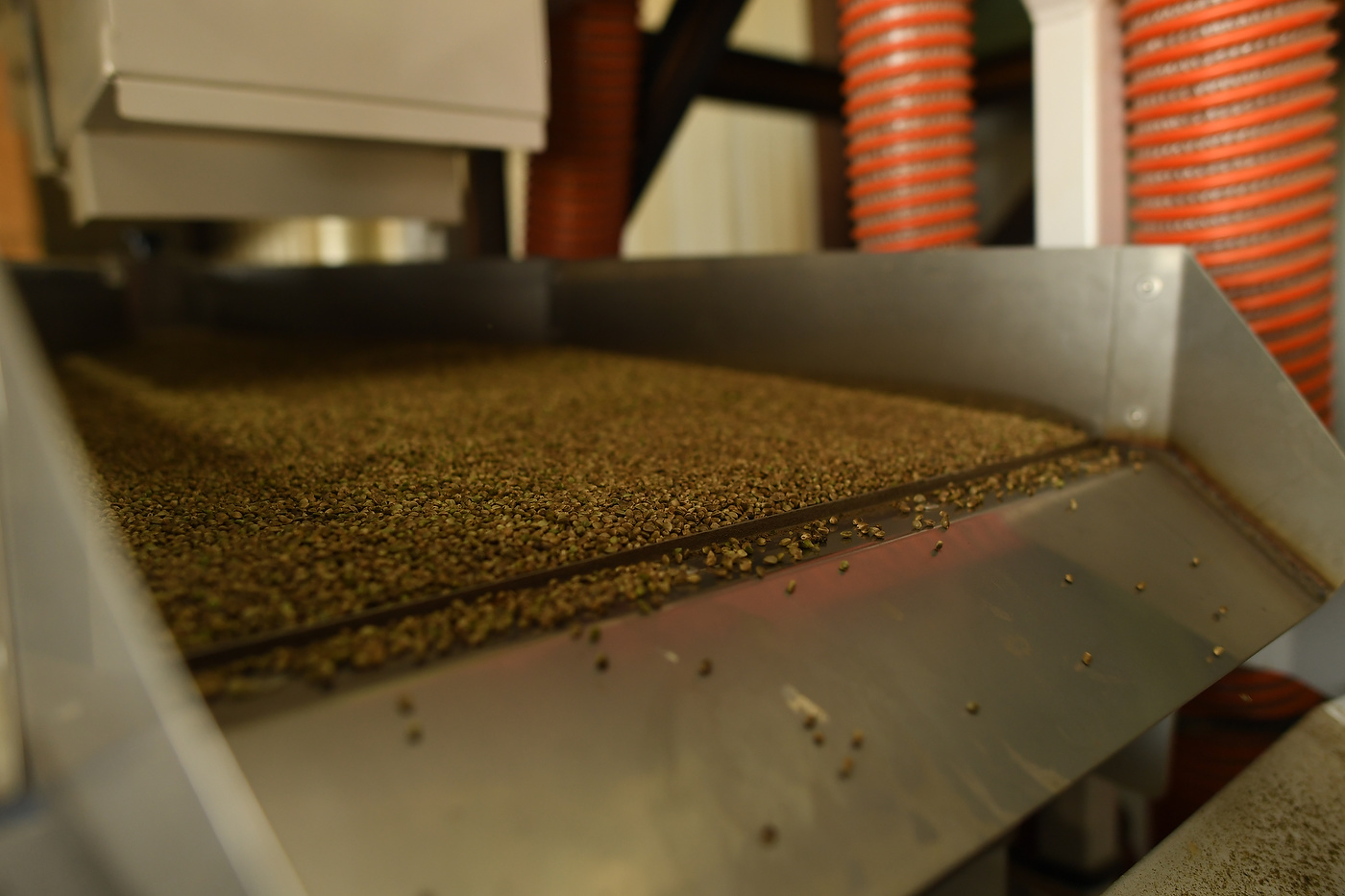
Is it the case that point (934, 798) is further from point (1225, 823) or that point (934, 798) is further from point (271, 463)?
point (271, 463)

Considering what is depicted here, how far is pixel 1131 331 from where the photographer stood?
0.75 m

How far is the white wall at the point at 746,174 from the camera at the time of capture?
336 cm

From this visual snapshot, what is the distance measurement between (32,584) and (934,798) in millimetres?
431

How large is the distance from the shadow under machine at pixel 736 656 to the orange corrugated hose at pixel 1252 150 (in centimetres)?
21

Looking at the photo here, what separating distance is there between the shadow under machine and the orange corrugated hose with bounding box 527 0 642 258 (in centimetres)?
102

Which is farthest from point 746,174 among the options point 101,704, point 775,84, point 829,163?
point 101,704

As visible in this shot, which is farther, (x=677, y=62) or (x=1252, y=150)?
(x=677, y=62)

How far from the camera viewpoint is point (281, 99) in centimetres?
96

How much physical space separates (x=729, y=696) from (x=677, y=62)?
71.0 inches

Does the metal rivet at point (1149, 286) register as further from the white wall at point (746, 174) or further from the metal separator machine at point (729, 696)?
the white wall at point (746, 174)

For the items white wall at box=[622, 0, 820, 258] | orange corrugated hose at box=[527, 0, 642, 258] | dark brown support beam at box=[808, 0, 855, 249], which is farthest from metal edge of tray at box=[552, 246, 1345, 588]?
white wall at box=[622, 0, 820, 258]

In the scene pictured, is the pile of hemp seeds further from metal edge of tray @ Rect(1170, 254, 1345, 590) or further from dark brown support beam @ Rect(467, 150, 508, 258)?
dark brown support beam @ Rect(467, 150, 508, 258)

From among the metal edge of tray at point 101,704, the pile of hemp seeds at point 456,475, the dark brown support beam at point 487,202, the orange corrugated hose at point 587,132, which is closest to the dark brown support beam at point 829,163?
the orange corrugated hose at point 587,132

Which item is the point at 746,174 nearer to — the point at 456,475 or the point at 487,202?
the point at 487,202
